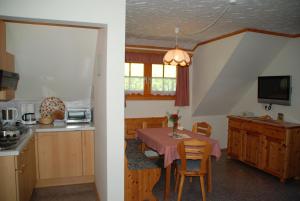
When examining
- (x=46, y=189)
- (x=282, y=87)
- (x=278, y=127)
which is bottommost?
(x=46, y=189)

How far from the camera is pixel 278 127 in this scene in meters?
3.51

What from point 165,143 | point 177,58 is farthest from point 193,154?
point 177,58

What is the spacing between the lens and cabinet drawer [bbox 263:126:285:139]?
3.46 meters

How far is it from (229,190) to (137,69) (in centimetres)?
285

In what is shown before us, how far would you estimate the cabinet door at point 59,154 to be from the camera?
3094mm

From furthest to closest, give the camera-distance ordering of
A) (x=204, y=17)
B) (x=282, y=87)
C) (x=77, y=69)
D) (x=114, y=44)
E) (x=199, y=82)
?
(x=199, y=82) → (x=282, y=87) → (x=77, y=69) → (x=204, y=17) → (x=114, y=44)

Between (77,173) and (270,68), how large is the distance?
13.4 feet

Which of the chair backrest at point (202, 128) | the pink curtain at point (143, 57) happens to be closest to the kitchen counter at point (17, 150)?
the pink curtain at point (143, 57)

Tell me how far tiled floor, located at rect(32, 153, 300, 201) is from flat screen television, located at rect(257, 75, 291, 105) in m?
1.39

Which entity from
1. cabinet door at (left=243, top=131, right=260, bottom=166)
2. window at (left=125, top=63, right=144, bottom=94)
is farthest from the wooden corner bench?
cabinet door at (left=243, top=131, right=260, bottom=166)

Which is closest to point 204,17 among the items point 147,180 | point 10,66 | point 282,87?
point 282,87

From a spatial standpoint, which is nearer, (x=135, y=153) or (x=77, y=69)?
(x=135, y=153)

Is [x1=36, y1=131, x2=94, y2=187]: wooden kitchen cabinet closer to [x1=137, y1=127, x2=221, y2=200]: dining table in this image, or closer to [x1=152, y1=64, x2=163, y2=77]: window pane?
[x1=137, y1=127, x2=221, y2=200]: dining table

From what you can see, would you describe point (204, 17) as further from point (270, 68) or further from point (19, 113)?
point (19, 113)
